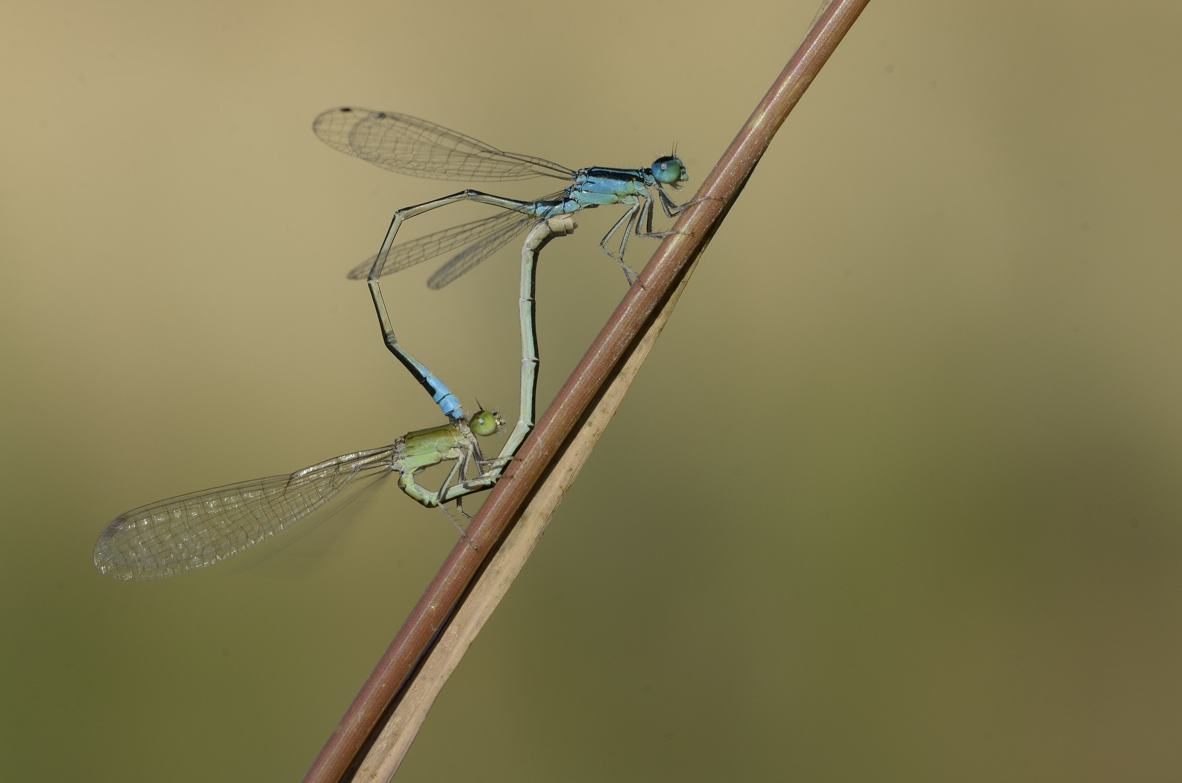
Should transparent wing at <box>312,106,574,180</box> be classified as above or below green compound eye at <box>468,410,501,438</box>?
above

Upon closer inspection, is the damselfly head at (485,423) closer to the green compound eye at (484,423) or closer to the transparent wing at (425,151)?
the green compound eye at (484,423)

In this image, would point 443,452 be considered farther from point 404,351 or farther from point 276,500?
point 276,500

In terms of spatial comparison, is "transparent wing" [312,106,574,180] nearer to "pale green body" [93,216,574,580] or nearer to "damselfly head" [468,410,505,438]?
"pale green body" [93,216,574,580]

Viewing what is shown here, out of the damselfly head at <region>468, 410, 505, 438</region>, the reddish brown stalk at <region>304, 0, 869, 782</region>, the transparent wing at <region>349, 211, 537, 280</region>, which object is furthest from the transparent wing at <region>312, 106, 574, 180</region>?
the reddish brown stalk at <region>304, 0, 869, 782</region>

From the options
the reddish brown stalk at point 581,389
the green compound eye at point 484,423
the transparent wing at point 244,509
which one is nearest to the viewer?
the reddish brown stalk at point 581,389

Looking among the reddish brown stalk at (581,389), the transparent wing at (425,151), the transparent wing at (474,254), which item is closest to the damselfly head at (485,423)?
the transparent wing at (474,254)

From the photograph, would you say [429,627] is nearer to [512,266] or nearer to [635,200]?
[635,200]

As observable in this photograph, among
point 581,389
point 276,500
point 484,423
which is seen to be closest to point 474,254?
point 484,423
